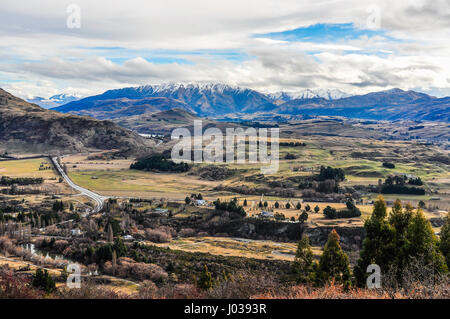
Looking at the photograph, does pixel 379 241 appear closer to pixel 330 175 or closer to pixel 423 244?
pixel 423 244

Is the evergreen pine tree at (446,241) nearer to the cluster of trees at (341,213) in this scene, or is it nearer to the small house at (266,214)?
the cluster of trees at (341,213)

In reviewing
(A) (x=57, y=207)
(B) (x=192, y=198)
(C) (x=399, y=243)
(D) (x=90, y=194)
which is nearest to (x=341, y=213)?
(B) (x=192, y=198)

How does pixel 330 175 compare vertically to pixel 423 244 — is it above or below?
below

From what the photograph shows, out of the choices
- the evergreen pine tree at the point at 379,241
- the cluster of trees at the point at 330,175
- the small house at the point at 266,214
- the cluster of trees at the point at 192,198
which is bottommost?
the small house at the point at 266,214

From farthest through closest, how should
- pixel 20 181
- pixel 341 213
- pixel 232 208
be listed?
pixel 20 181
pixel 232 208
pixel 341 213

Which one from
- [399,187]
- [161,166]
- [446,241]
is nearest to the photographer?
[446,241]

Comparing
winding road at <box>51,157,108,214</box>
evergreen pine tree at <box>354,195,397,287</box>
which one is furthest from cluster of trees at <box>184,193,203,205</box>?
evergreen pine tree at <box>354,195,397,287</box>

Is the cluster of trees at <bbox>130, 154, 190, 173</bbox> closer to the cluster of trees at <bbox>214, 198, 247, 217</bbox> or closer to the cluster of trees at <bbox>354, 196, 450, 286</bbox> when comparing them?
the cluster of trees at <bbox>214, 198, 247, 217</bbox>

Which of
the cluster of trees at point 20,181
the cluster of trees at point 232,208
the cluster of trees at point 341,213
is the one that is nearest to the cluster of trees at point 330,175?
the cluster of trees at point 341,213
